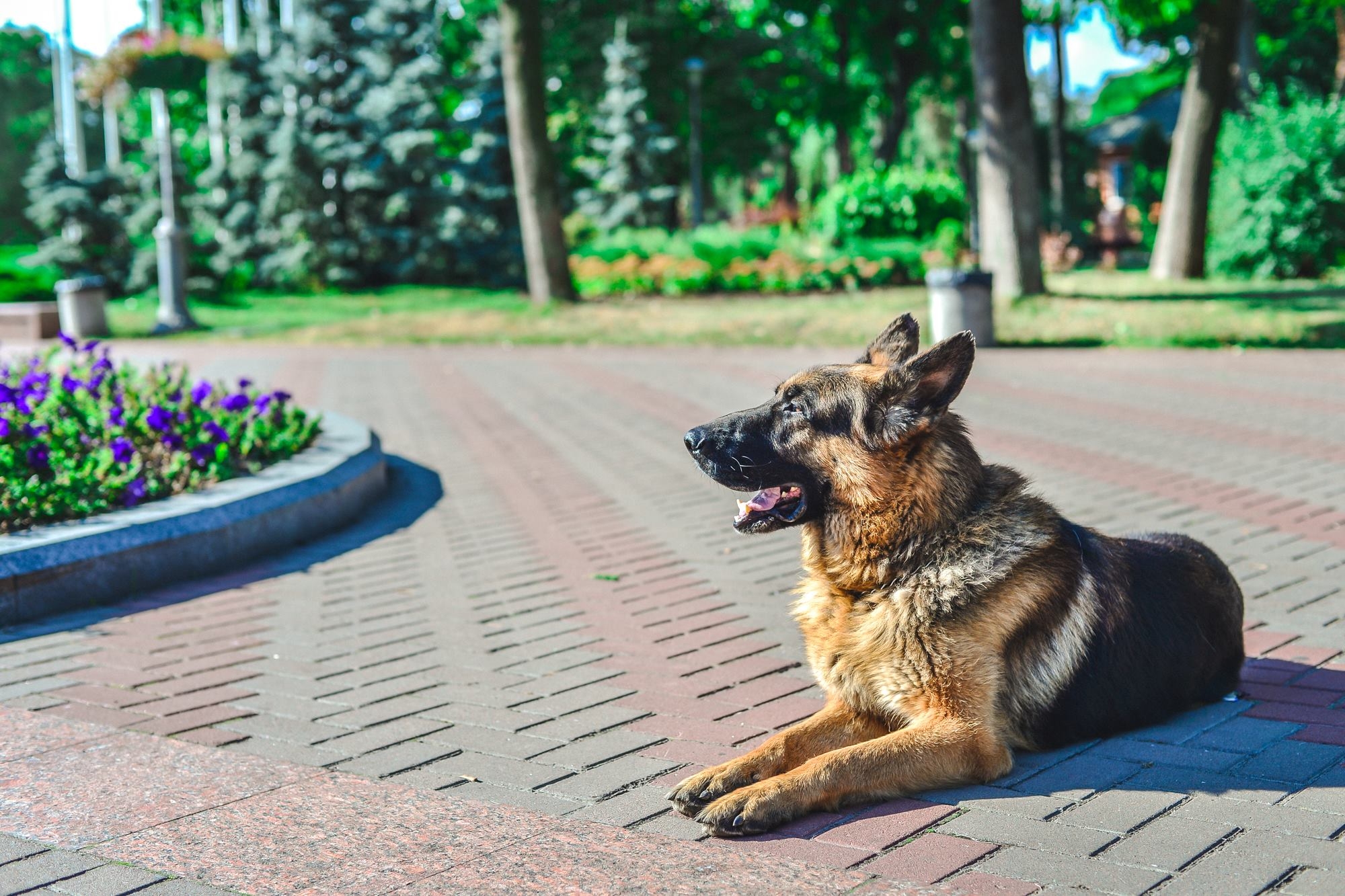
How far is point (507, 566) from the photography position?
246 inches

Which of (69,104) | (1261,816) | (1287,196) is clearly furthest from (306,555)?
(69,104)

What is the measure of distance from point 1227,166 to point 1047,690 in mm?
21017

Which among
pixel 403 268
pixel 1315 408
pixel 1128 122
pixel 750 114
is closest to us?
pixel 1315 408

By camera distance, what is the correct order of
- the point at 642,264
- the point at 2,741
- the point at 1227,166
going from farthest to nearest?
the point at 642,264 < the point at 1227,166 < the point at 2,741

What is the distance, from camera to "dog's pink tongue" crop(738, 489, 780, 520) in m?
3.74

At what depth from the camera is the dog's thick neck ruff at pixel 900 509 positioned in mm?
3551

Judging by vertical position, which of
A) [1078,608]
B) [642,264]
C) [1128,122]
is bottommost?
[1078,608]

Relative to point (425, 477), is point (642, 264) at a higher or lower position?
higher

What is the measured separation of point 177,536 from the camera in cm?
590

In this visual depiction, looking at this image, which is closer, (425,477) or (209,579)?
(209,579)

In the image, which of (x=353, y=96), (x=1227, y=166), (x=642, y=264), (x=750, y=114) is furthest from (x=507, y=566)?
(x=750, y=114)

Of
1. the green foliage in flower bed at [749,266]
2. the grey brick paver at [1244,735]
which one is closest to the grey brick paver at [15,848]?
the grey brick paver at [1244,735]

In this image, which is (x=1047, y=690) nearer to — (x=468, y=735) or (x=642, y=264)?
(x=468, y=735)

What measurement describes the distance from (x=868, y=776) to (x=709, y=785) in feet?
1.40
